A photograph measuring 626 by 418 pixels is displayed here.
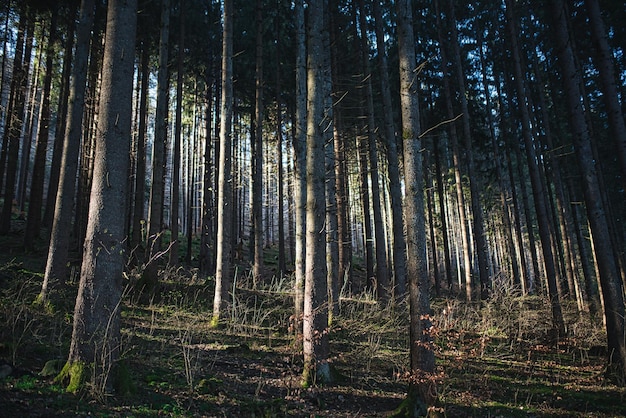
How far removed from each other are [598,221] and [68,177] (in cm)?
1134

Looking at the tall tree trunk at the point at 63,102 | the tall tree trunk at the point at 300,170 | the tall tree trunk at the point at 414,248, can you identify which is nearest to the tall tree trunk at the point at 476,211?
the tall tree trunk at the point at 300,170

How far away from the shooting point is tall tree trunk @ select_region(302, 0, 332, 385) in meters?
5.45

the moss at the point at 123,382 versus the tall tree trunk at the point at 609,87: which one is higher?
the tall tree trunk at the point at 609,87

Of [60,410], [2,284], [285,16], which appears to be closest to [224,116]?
[2,284]

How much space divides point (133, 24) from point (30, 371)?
13.8 feet

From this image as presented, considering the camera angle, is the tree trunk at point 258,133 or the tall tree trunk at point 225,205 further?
the tree trunk at point 258,133

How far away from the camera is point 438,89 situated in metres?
20.0

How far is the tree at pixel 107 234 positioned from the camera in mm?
3863

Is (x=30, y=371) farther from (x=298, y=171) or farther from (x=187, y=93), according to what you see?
(x=187, y=93)

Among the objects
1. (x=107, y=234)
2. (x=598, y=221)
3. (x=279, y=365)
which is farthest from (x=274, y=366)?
(x=598, y=221)

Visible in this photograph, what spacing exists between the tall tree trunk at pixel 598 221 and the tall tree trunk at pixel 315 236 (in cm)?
580

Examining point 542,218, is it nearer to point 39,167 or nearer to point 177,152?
point 177,152

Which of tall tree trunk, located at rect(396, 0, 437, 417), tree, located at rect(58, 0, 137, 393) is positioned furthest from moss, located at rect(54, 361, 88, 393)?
tall tree trunk, located at rect(396, 0, 437, 417)

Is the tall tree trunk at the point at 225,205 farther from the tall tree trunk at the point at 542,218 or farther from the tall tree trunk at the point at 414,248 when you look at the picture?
the tall tree trunk at the point at 542,218
